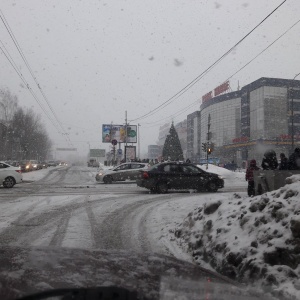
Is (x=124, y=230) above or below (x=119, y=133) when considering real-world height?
below

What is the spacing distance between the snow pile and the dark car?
10065mm

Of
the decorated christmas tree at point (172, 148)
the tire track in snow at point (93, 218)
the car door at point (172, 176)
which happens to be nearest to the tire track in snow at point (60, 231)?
the tire track in snow at point (93, 218)

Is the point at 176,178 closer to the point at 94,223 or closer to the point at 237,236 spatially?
the point at 94,223

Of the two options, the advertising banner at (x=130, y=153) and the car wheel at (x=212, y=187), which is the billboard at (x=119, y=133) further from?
the car wheel at (x=212, y=187)

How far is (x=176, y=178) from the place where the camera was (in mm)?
17359

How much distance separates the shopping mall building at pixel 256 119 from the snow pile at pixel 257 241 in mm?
76473

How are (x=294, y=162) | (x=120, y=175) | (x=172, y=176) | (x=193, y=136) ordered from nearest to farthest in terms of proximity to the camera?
(x=294, y=162) < (x=172, y=176) < (x=120, y=175) < (x=193, y=136)

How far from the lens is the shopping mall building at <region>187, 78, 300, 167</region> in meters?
88.1

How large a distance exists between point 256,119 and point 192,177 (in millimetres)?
85107

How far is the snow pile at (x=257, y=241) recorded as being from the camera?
424 centimetres

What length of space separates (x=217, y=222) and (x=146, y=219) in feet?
12.1

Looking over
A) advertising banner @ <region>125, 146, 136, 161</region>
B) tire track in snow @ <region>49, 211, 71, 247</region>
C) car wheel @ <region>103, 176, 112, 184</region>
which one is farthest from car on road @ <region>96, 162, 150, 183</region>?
advertising banner @ <region>125, 146, 136, 161</region>

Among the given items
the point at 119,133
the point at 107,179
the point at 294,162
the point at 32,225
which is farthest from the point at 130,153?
the point at 32,225

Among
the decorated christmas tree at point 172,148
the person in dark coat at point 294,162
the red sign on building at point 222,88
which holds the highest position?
the red sign on building at point 222,88
